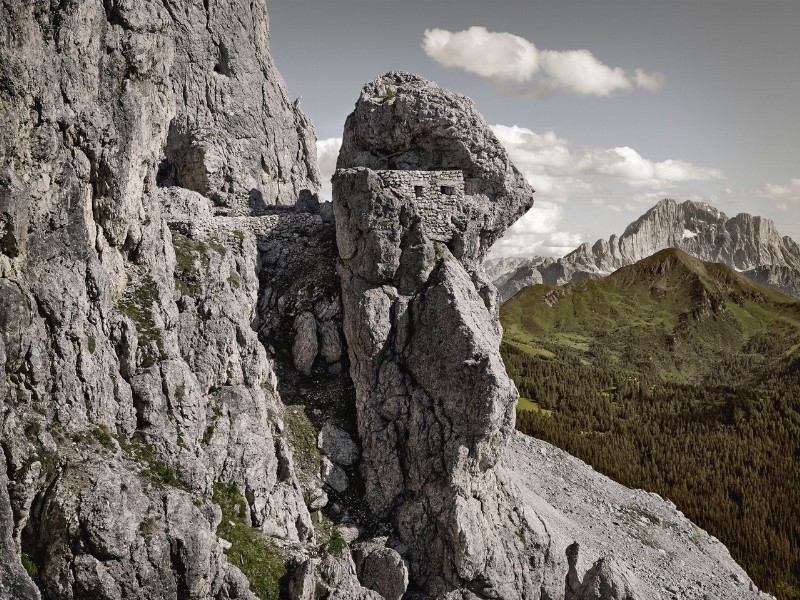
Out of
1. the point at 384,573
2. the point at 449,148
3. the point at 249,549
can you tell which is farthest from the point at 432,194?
the point at 249,549

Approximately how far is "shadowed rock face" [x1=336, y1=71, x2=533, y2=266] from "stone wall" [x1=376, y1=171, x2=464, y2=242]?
A: 4.33ft

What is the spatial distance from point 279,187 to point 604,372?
11011 centimetres

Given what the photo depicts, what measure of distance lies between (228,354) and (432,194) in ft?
→ 56.2

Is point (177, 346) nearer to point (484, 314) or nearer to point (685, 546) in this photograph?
point (484, 314)

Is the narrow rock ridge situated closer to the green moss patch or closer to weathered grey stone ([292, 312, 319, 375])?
weathered grey stone ([292, 312, 319, 375])

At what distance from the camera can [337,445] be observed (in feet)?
116

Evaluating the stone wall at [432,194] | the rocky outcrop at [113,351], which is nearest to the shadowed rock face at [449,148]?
the stone wall at [432,194]

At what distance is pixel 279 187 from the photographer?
5441 cm

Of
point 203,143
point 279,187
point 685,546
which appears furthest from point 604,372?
point 203,143

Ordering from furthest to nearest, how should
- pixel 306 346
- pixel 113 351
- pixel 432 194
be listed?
pixel 432 194
pixel 306 346
pixel 113 351

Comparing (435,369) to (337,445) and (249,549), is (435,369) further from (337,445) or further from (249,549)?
(249,549)

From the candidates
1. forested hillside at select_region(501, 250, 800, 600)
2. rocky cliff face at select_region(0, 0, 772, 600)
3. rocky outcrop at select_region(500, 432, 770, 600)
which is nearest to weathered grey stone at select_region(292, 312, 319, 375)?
rocky cliff face at select_region(0, 0, 772, 600)

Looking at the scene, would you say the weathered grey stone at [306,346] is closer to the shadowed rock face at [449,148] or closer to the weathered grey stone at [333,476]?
the weathered grey stone at [333,476]

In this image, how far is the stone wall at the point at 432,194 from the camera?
3903 cm
